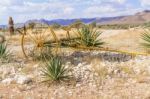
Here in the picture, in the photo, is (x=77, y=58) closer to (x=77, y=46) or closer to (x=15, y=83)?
(x=77, y=46)

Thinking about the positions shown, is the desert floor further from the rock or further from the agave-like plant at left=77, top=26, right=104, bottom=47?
the agave-like plant at left=77, top=26, right=104, bottom=47

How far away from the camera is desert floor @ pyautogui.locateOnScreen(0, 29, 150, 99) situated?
10.2m

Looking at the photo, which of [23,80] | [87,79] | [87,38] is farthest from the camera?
[87,38]

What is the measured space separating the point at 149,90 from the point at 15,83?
3.43 m

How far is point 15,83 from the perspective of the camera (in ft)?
37.3

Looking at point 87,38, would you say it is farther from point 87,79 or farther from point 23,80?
point 23,80

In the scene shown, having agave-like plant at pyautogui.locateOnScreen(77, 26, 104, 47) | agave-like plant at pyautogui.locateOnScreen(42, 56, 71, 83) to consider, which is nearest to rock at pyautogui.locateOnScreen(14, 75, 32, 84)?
agave-like plant at pyautogui.locateOnScreen(42, 56, 71, 83)

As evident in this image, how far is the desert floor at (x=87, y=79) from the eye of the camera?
1019 centimetres

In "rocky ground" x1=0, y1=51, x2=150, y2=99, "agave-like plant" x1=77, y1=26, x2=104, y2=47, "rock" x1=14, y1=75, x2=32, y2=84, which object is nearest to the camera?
"rocky ground" x1=0, y1=51, x2=150, y2=99

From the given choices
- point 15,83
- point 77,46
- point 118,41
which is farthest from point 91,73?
point 118,41

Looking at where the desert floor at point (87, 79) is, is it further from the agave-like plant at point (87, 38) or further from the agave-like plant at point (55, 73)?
the agave-like plant at point (87, 38)

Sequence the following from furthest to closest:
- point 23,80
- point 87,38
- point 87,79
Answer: point 87,38 < point 87,79 < point 23,80

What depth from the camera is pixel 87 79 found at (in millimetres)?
11469

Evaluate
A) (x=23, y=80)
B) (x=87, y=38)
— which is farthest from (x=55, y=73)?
(x=87, y=38)
